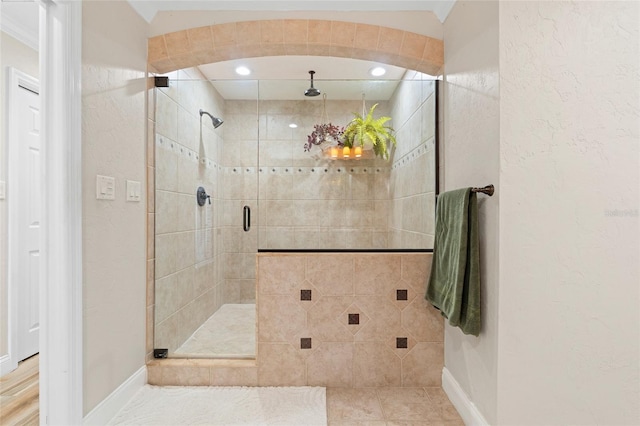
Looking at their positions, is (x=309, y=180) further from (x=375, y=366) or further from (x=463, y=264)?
(x=375, y=366)

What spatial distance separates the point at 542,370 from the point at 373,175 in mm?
1382

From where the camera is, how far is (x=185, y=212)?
2471 mm

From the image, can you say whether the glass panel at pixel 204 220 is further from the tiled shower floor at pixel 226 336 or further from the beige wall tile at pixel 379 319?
the beige wall tile at pixel 379 319

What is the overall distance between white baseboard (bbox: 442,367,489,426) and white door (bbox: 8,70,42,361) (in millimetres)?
2931

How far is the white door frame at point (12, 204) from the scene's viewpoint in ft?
8.08

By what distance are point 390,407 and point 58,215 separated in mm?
1919

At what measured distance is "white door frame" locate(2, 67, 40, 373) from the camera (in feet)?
8.08

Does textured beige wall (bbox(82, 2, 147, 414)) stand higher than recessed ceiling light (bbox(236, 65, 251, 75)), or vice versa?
recessed ceiling light (bbox(236, 65, 251, 75))

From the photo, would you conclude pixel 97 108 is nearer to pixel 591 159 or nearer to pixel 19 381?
pixel 19 381

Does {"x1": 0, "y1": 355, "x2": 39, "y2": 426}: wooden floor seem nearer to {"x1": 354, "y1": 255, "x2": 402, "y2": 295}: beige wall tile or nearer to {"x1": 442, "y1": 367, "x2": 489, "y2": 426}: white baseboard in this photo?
{"x1": 354, "y1": 255, "x2": 402, "y2": 295}: beige wall tile

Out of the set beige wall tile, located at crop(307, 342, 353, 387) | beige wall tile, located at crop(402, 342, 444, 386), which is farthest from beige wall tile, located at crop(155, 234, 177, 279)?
beige wall tile, located at crop(402, 342, 444, 386)

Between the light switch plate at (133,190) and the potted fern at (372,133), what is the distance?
4.37ft

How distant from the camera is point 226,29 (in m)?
2.13

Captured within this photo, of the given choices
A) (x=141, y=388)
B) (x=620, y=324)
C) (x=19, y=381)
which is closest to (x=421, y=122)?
(x=620, y=324)
